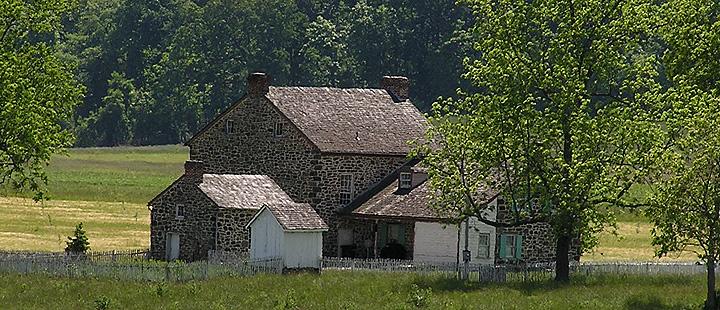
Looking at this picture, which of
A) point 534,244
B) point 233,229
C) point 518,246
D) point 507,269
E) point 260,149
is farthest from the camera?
point 260,149

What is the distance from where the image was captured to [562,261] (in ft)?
203

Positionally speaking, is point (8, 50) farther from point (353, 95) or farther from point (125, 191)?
point (125, 191)

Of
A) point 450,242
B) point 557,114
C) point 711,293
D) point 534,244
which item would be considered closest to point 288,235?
point 450,242

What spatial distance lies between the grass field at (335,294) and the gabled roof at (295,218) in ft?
13.2

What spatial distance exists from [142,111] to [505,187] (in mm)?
101195

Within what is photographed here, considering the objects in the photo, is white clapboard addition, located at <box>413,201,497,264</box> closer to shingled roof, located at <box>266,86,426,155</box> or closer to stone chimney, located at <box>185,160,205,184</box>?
shingled roof, located at <box>266,86,426,155</box>

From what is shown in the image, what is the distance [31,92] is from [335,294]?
15.2m

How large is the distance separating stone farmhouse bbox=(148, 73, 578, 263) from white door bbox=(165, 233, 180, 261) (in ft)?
0.13

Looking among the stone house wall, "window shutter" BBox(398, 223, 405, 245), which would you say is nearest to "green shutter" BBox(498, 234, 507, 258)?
"window shutter" BBox(398, 223, 405, 245)

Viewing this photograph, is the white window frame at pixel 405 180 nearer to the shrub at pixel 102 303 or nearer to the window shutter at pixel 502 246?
the window shutter at pixel 502 246

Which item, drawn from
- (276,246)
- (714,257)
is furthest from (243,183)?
(714,257)

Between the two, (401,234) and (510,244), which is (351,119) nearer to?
(401,234)

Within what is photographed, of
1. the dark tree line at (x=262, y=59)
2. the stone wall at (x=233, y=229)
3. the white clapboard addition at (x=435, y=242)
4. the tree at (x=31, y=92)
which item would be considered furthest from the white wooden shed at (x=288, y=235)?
the dark tree line at (x=262, y=59)

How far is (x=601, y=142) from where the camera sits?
58969mm
